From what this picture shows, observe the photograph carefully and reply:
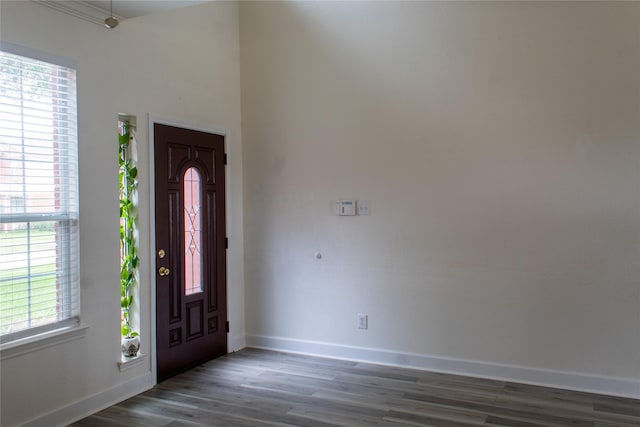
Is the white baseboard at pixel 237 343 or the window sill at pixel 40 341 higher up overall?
the window sill at pixel 40 341

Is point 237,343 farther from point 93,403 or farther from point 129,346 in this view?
point 93,403

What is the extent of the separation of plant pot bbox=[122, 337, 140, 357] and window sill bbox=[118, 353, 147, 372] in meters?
0.03

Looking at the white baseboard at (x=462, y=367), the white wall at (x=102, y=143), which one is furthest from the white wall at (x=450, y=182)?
the white wall at (x=102, y=143)

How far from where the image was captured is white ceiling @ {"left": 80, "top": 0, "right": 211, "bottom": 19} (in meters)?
3.54

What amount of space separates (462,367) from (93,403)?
2842 mm

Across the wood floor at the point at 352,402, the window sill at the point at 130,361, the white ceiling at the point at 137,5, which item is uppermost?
the white ceiling at the point at 137,5

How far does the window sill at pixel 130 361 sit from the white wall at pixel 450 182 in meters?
1.39

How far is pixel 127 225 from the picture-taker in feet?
13.4

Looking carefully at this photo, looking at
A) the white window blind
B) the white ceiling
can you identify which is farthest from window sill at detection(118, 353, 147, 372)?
the white ceiling

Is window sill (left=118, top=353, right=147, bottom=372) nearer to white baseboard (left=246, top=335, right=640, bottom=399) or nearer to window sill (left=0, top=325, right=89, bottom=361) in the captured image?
window sill (left=0, top=325, right=89, bottom=361)

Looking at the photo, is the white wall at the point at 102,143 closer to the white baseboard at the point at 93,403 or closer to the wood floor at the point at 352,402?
the white baseboard at the point at 93,403

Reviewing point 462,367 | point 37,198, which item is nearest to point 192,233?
point 37,198

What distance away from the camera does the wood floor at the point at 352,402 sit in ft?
11.4

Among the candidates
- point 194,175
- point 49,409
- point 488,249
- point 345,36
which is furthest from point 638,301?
point 49,409
